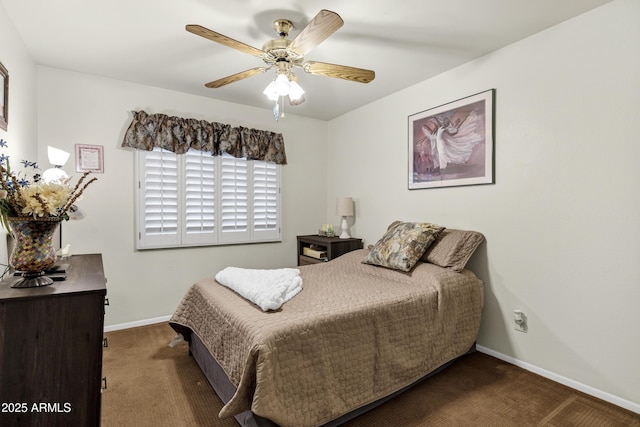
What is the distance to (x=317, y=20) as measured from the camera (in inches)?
65.1

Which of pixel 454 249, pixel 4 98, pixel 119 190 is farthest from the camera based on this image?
pixel 119 190

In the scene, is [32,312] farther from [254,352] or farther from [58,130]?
[58,130]

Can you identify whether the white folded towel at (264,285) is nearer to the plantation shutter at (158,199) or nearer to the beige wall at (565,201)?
the plantation shutter at (158,199)

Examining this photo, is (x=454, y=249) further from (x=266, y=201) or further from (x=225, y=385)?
(x=266, y=201)

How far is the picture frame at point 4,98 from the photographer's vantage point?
6.37 ft

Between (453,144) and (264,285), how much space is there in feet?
6.96

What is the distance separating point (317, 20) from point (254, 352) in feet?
5.57

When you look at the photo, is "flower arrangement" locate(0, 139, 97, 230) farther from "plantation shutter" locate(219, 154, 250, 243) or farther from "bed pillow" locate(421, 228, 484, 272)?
"bed pillow" locate(421, 228, 484, 272)

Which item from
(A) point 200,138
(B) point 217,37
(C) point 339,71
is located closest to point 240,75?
(B) point 217,37

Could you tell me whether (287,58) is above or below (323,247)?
above

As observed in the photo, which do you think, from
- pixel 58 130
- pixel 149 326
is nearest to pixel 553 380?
pixel 149 326

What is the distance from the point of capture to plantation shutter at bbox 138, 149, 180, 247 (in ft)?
10.9

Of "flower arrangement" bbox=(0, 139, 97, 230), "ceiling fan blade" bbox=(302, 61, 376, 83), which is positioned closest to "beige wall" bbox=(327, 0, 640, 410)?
"ceiling fan blade" bbox=(302, 61, 376, 83)

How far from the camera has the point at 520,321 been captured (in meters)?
2.47
